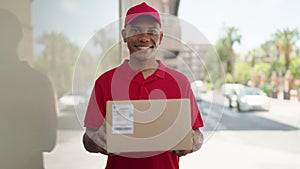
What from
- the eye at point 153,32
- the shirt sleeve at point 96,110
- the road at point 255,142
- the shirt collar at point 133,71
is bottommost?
the road at point 255,142

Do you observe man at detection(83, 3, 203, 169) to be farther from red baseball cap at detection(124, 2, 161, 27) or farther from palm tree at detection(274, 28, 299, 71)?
palm tree at detection(274, 28, 299, 71)

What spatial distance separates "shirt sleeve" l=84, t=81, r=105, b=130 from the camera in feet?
3.82

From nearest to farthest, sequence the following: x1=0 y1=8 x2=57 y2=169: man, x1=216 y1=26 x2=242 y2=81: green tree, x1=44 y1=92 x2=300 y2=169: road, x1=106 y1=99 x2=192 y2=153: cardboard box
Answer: x1=106 y1=99 x2=192 y2=153: cardboard box < x1=0 y1=8 x2=57 y2=169: man < x1=216 y1=26 x2=242 y2=81: green tree < x1=44 y1=92 x2=300 y2=169: road

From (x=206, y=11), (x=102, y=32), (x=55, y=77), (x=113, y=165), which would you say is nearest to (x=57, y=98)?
(x=55, y=77)

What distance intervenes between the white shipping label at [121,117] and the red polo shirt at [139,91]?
4 cm

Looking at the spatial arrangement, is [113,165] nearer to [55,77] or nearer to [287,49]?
[55,77]

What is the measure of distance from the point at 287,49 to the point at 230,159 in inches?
37.8

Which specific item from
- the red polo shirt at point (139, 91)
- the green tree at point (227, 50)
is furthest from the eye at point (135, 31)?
the green tree at point (227, 50)

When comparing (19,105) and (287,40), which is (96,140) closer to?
(19,105)

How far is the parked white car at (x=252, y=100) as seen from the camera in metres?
2.97

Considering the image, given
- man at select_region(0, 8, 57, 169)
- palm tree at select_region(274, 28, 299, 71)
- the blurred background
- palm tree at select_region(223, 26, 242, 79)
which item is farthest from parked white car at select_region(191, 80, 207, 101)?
palm tree at select_region(274, 28, 299, 71)

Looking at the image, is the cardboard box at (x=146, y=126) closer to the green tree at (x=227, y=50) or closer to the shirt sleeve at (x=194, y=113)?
the shirt sleeve at (x=194, y=113)

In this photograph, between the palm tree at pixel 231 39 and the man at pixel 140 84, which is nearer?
the man at pixel 140 84

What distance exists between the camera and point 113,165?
4.09ft
